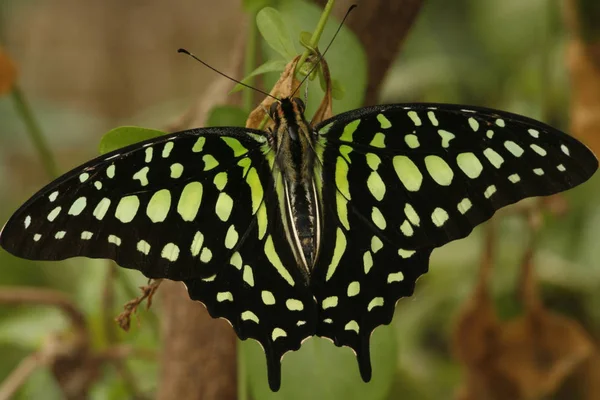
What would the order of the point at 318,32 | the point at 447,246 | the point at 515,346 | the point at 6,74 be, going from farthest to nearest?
the point at 447,246 < the point at 515,346 < the point at 6,74 < the point at 318,32

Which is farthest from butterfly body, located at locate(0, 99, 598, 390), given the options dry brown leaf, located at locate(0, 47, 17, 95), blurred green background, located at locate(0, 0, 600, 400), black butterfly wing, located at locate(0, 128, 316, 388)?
dry brown leaf, located at locate(0, 47, 17, 95)

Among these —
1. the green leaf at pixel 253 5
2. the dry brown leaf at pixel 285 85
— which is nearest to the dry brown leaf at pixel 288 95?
the dry brown leaf at pixel 285 85

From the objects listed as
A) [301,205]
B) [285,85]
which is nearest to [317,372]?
[301,205]

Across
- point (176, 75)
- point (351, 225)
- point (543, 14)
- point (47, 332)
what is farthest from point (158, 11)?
point (351, 225)

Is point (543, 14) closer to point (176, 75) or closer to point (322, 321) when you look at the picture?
point (322, 321)

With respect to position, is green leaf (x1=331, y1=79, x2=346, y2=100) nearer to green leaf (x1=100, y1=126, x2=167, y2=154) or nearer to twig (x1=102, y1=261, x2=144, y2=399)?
green leaf (x1=100, y1=126, x2=167, y2=154)

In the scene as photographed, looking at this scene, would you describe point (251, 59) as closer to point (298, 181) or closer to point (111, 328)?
point (298, 181)

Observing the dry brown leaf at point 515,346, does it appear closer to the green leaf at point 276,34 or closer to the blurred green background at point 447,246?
the blurred green background at point 447,246
